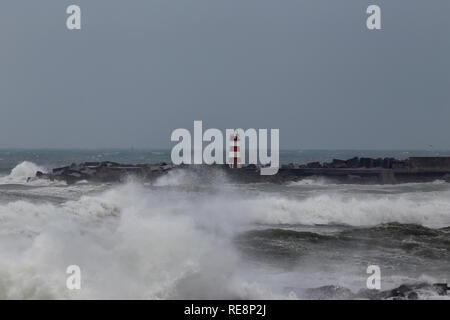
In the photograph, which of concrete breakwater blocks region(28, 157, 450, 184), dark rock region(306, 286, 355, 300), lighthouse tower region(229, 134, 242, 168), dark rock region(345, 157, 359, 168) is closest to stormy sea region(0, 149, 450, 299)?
dark rock region(306, 286, 355, 300)

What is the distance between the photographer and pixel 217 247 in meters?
12.4

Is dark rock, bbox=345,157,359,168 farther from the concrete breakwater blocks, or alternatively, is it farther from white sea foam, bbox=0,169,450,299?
white sea foam, bbox=0,169,450,299

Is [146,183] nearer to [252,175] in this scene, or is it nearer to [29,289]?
[252,175]

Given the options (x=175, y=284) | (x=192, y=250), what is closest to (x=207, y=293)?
(x=175, y=284)

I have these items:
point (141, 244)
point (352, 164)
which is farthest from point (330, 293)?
point (352, 164)

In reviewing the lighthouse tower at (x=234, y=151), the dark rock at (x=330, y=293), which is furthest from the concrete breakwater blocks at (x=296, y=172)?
the dark rock at (x=330, y=293)

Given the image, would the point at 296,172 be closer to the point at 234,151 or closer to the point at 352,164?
the point at 234,151

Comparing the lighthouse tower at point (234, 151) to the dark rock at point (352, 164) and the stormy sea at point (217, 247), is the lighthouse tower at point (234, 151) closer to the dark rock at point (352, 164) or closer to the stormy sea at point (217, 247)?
the dark rock at point (352, 164)

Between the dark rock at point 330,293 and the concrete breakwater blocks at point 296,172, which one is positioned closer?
the dark rock at point 330,293

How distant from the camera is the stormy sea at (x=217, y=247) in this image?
9117mm

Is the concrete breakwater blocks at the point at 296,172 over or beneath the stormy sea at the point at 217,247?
beneath

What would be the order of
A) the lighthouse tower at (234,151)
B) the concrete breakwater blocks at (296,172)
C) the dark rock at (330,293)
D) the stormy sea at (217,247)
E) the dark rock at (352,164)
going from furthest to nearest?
the dark rock at (352,164) < the lighthouse tower at (234,151) < the concrete breakwater blocks at (296,172) < the dark rock at (330,293) < the stormy sea at (217,247)

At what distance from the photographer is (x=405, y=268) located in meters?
12.2
